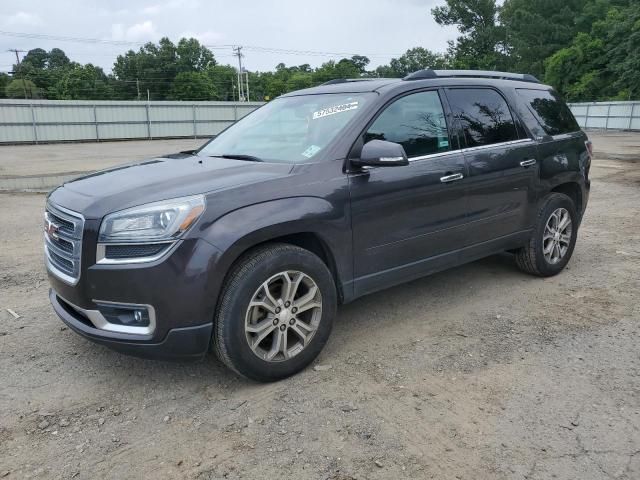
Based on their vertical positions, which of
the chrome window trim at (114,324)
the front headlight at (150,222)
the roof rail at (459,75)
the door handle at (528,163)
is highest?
the roof rail at (459,75)

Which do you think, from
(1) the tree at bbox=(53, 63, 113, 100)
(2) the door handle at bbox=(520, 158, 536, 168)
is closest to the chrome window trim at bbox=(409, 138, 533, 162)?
(2) the door handle at bbox=(520, 158, 536, 168)

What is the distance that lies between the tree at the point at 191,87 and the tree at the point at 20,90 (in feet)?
62.9

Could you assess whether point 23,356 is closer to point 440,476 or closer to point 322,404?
point 322,404

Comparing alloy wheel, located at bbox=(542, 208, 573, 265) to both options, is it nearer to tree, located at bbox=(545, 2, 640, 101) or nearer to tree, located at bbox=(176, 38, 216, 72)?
tree, located at bbox=(545, 2, 640, 101)

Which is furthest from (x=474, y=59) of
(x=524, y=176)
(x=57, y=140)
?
(x=524, y=176)

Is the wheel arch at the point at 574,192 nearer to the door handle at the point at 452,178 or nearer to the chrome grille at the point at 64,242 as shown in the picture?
the door handle at the point at 452,178

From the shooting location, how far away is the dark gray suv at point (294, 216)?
9.59 feet

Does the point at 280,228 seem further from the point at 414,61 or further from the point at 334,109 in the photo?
the point at 414,61

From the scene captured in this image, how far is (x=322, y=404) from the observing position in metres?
3.07

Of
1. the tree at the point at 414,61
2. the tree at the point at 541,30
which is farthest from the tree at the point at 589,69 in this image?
the tree at the point at 414,61

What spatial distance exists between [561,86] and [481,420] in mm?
55667

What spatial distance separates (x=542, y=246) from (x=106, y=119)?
101 ft

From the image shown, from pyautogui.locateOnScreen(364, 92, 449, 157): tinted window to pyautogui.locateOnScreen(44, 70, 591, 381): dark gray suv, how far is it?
0.01 meters

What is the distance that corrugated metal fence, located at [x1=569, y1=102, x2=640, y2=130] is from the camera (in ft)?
121
